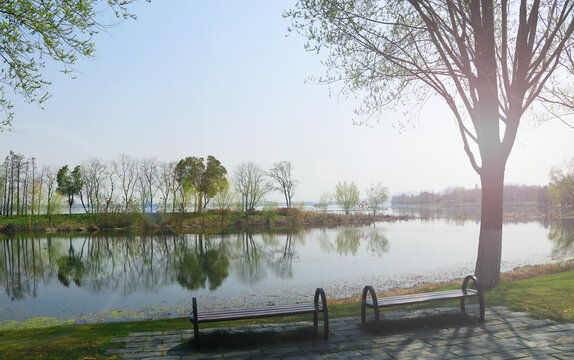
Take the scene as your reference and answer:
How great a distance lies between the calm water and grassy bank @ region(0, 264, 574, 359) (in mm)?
3572

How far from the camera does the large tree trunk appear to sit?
33.0 feet

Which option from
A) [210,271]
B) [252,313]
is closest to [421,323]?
[252,313]

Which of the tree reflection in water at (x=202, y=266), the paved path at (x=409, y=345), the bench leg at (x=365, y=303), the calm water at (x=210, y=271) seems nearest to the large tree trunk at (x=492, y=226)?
the paved path at (x=409, y=345)

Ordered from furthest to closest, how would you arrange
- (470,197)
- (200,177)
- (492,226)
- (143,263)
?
1. (470,197)
2. (200,177)
3. (143,263)
4. (492,226)

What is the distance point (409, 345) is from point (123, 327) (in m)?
5.33

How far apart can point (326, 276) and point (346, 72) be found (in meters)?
9.05

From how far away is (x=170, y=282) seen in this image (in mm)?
16297

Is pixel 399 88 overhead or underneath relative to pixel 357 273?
overhead

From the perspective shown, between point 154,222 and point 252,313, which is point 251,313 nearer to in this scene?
point 252,313

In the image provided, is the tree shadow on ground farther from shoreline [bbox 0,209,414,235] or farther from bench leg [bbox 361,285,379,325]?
shoreline [bbox 0,209,414,235]

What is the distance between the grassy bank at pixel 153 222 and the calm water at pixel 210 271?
18.0 meters

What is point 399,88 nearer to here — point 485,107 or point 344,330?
point 485,107

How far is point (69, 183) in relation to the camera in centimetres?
6006

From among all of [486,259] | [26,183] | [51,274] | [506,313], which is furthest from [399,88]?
[26,183]
